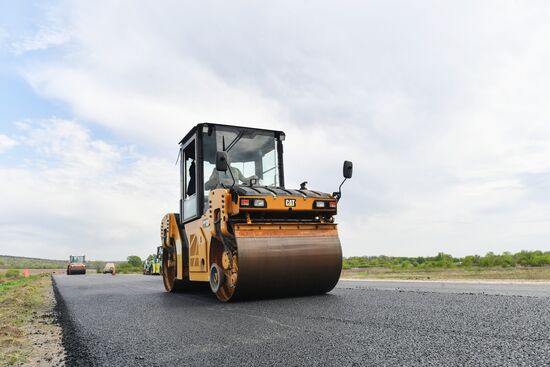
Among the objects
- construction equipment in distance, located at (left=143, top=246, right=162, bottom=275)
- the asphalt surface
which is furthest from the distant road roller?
construction equipment in distance, located at (left=143, top=246, right=162, bottom=275)

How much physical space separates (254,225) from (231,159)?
169 centimetres

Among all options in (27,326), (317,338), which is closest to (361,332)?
(317,338)

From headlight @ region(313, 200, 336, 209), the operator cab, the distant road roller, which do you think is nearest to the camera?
the distant road roller

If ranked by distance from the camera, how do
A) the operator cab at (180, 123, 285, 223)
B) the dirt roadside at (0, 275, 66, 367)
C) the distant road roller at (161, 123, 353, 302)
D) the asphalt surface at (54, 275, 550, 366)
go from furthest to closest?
the operator cab at (180, 123, 285, 223) → the distant road roller at (161, 123, 353, 302) → the dirt roadside at (0, 275, 66, 367) → the asphalt surface at (54, 275, 550, 366)

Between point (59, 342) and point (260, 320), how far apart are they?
1.70m

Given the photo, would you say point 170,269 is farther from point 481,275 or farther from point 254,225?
point 481,275

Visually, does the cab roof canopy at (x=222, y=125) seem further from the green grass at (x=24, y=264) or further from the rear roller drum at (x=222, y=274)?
the green grass at (x=24, y=264)

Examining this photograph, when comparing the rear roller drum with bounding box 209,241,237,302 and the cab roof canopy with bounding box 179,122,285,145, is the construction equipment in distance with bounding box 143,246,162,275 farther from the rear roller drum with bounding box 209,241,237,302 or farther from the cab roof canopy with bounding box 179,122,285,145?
the rear roller drum with bounding box 209,241,237,302

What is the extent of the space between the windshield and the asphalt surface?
2384 millimetres

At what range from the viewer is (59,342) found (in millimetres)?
3510

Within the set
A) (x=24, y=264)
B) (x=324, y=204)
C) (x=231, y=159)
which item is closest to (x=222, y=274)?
(x=324, y=204)

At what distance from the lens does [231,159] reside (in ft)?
22.8

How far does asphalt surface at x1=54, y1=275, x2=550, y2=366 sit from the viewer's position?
2463 millimetres

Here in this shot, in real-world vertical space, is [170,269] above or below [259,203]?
below
